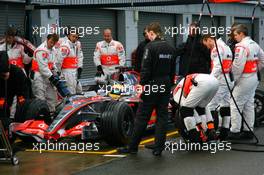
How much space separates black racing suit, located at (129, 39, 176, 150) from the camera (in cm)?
841

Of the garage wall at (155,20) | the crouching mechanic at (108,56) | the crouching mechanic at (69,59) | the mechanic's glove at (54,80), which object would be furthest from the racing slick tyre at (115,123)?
the garage wall at (155,20)

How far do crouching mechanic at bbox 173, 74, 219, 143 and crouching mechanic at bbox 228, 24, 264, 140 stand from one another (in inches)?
32.4

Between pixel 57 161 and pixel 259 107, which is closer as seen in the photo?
pixel 57 161

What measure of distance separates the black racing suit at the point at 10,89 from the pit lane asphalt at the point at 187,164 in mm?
1666

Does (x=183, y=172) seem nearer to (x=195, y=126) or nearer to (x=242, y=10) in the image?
(x=195, y=126)

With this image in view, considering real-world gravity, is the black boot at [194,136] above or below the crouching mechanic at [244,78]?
below

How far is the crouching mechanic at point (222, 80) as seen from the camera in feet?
31.4

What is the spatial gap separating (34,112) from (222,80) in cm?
326

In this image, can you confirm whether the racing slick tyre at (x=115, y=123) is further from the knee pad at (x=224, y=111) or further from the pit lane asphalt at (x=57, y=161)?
the knee pad at (x=224, y=111)

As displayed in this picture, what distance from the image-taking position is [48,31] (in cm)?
1706

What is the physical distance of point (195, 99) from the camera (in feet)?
28.9

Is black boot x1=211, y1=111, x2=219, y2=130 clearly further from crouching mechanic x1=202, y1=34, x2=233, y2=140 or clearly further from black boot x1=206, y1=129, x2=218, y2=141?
black boot x1=206, y1=129, x2=218, y2=141

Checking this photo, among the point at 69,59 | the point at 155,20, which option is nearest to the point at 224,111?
the point at 69,59

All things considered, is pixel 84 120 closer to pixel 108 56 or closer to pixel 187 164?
pixel 187 164
